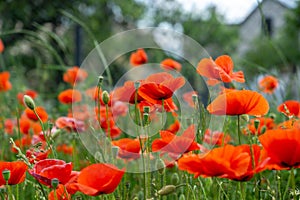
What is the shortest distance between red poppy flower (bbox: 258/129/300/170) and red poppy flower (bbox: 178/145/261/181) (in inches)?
1.2

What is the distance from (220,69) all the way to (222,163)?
0.30 metres

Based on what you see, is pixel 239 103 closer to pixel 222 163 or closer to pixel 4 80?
pixel 222 163

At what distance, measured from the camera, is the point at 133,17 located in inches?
428

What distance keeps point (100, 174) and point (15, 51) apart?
28.4 feet

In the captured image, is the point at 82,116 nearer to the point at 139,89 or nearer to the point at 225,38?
the point at 139,89

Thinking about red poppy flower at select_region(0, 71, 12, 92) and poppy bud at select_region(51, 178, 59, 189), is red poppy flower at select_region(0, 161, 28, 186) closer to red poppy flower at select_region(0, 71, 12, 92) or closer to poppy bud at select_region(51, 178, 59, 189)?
poppy bud at select_region(51, 178, 59, 189)

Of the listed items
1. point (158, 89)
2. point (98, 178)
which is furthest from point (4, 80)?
point (98, 178)

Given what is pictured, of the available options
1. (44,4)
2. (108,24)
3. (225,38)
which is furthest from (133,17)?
(225,38)

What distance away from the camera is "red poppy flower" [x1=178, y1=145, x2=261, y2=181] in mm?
677

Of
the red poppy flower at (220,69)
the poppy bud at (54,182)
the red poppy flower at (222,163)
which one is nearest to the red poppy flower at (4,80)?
the red poppy flower at (220,69)

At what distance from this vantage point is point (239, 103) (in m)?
0.82

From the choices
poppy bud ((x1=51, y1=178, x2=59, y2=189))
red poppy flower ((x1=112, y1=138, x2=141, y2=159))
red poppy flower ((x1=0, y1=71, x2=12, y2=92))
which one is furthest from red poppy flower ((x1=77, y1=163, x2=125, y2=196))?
red poppy flower ((x1=0, y1=71, x2=12, y2=92))

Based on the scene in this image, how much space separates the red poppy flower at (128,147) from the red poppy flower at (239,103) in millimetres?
222

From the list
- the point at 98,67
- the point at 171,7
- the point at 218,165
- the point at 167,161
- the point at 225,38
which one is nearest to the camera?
the point at 218,165
